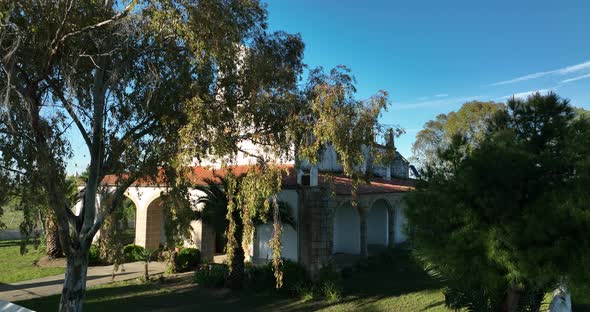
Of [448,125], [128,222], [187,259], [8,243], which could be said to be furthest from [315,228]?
[448,125]

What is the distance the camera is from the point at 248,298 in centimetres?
1267

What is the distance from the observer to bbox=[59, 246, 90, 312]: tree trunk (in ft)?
27.1

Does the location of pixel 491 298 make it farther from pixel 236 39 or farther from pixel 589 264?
pixel 236 39

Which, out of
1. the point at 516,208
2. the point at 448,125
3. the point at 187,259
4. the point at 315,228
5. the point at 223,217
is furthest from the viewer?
the point at 448,125

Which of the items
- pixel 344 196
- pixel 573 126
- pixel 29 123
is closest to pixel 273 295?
pixel 344 196

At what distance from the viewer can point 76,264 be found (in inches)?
331

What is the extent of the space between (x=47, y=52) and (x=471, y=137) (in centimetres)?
718

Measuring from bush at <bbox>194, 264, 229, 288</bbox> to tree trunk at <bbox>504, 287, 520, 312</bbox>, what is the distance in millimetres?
9721

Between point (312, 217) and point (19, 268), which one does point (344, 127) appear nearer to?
point (312, 217)

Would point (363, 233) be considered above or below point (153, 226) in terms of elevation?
below

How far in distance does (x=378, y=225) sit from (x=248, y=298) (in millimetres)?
11572

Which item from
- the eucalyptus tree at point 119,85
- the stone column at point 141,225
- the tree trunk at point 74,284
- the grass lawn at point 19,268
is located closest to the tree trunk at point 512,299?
the eucalyptus tree at point 119,85

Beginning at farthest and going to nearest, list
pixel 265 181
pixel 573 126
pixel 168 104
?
pixel 168 104, pixel 265 181, pixel 573 126

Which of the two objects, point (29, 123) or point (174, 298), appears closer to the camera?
point (29, 123)
